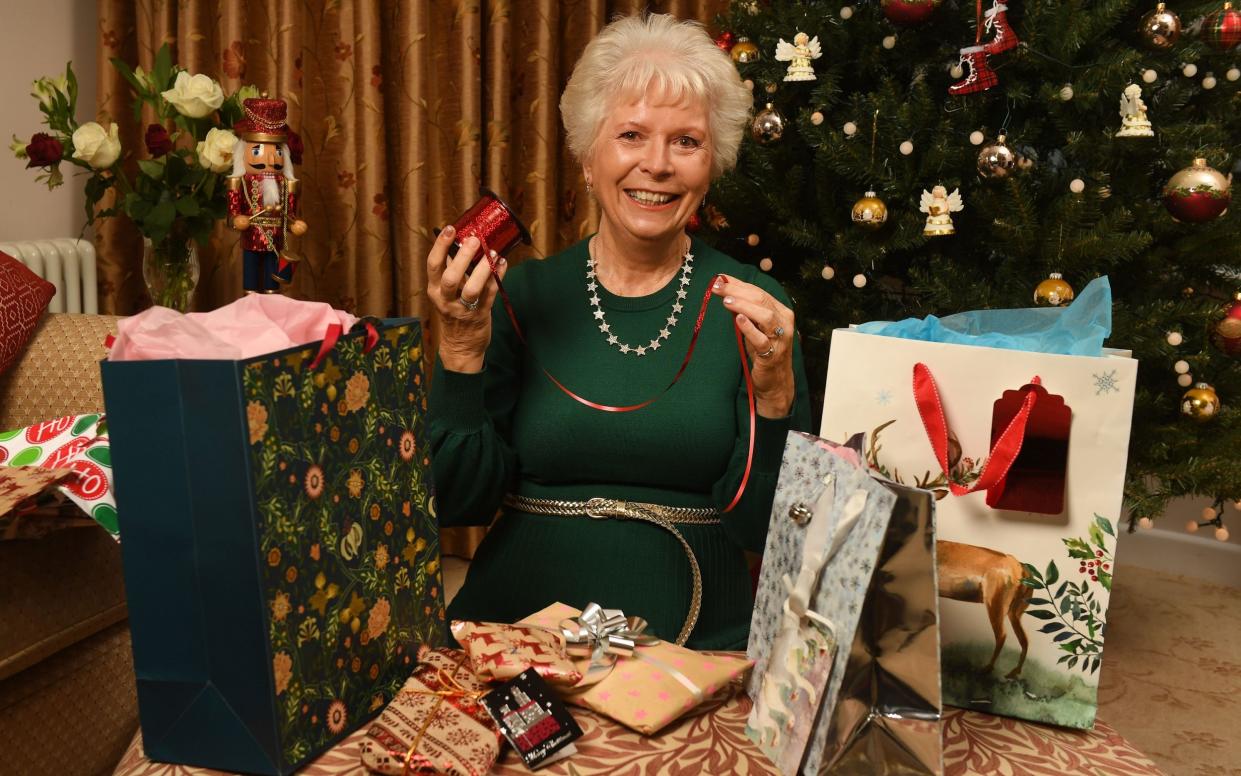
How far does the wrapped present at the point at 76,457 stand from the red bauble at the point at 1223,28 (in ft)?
6.58

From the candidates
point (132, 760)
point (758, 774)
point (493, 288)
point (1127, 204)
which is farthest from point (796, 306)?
point (132, 760)

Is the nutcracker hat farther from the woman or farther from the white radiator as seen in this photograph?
the woman

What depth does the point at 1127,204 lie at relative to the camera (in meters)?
1.99

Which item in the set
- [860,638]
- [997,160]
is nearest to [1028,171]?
[997,160]

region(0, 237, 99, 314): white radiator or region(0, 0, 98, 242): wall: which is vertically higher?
region(0, 0, 98, 242): wall

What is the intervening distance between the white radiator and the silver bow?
2.06 m

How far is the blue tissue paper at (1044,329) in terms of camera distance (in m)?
0.92

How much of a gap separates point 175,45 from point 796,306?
72.3 inches

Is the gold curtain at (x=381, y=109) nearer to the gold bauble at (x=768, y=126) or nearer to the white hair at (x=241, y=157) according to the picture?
the white hair at (x=241, y=157)

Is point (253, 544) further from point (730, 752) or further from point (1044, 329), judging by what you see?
point (1044, 329)

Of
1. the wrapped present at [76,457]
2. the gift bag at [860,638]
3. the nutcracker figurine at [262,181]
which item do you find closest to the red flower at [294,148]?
the nutcracker figurine at [262,181]

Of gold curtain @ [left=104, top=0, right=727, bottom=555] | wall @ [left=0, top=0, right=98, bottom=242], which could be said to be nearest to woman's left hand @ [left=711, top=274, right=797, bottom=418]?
gold curtain @ [left=104, top=0, right=727, bottom=555]

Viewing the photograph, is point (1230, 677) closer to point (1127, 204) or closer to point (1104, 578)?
point (1127, 204)

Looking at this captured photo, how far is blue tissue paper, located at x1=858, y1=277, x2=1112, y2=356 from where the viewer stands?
3.01 ft
